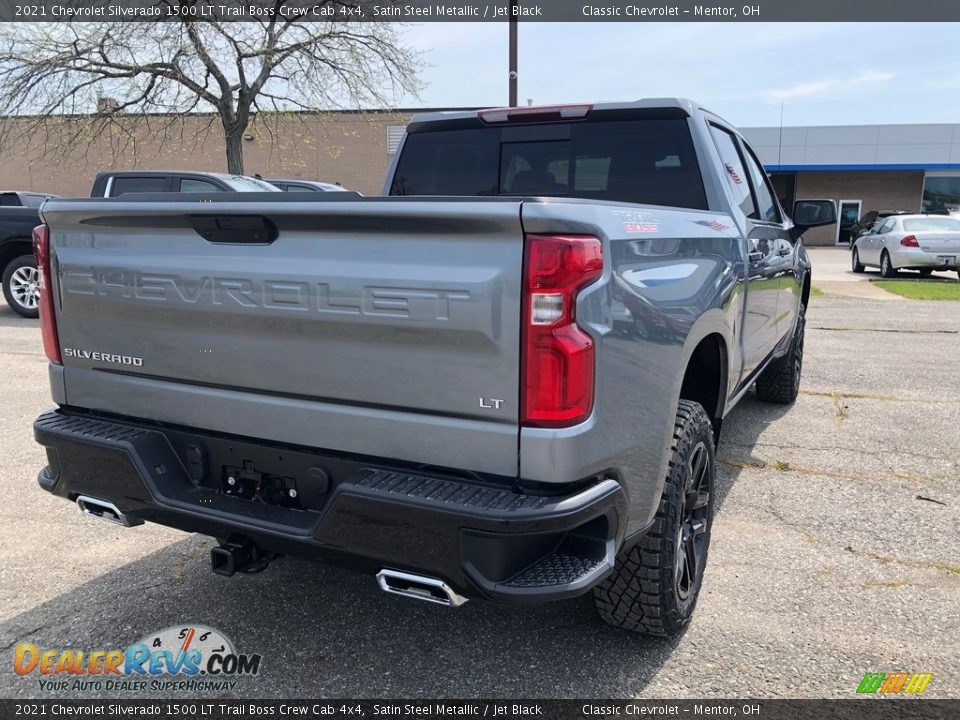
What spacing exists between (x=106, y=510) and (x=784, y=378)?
509cm

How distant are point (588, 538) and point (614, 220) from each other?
3.02 feet

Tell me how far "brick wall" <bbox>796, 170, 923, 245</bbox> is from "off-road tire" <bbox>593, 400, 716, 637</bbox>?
3723 cm

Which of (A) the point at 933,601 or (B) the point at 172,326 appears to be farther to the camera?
(A) the point at 933,601

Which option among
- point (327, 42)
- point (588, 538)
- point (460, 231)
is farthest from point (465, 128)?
point (327, 42)

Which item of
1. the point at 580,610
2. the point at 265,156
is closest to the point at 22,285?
the point at 580,610

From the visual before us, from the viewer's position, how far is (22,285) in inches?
409

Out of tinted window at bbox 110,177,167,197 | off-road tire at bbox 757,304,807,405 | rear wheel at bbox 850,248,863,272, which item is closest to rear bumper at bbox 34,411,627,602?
off-road tire at bbox 757,304,807,405

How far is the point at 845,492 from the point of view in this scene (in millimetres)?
4344

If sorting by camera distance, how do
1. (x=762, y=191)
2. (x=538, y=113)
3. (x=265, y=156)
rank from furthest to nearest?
(x=265, y=156) < (x=762, y=191) < (x=538, y=113)

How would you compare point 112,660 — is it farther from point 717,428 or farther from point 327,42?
point 327,42

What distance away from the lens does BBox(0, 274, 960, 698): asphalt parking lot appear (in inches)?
104

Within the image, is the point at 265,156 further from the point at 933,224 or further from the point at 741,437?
the point at 741,437

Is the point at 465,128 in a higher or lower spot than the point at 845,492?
higher

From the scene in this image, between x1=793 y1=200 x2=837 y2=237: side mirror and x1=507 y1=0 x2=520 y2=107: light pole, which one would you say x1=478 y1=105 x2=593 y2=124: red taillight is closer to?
x1=793 y1=200 x2=837 y2=237: side mirror
